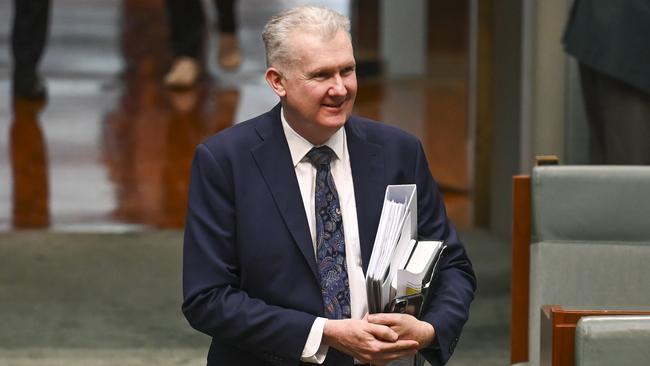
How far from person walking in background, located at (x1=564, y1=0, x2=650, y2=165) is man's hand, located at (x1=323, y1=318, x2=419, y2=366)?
1.67 meters

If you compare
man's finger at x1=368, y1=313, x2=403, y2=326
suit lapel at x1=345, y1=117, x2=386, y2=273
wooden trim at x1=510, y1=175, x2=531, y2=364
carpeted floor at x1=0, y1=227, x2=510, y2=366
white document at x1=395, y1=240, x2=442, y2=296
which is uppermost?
suit lapel at x1=345, y1=117, x2=386, y2=273

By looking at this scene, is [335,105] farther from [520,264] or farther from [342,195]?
[520,264]

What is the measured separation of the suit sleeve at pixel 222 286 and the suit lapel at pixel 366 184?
185 mm

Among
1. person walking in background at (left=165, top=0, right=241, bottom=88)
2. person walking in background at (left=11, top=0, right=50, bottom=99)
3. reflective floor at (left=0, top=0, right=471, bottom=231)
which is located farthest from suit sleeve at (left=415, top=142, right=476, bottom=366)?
person walking in background at (left=165, top=0, right=241, bottom=88)

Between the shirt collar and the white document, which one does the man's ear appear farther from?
the white document

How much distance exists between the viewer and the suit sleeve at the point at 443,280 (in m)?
2.51

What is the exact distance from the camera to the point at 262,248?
2.49 meters

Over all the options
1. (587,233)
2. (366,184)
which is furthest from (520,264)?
(366,184)

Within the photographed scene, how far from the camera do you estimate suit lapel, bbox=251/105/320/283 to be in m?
2.48

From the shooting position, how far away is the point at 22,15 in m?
8.26

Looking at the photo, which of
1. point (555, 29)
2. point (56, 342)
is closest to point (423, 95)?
point (555, 29)

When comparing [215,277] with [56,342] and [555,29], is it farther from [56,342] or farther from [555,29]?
[555,29]

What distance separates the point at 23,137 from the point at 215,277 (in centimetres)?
497

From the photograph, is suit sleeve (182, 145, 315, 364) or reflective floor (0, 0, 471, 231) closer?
suit sleeve (182, 145, 315, 364)
